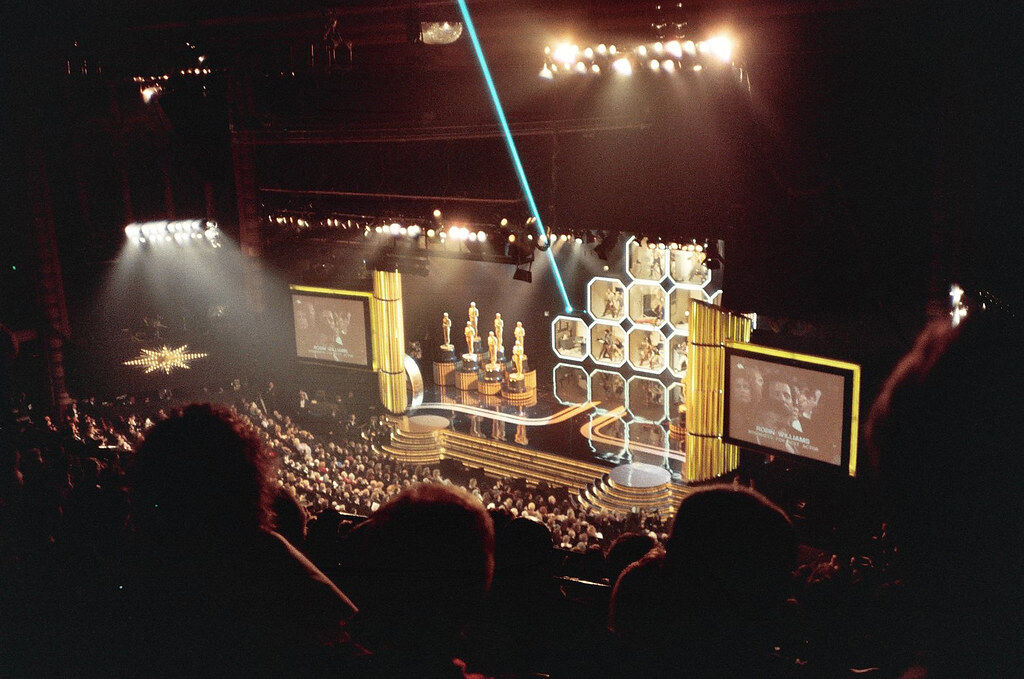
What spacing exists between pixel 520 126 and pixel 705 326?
339cm

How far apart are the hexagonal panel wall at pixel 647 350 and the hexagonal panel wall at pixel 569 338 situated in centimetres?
80

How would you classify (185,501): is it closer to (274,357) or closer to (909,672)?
(909,672)

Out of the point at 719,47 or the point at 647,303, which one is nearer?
the point at 719,47

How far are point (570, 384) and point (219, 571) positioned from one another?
426 inches

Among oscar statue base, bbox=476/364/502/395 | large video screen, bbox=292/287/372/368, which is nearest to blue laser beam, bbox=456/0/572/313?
oscar statue base, bbox=476/364/502/395

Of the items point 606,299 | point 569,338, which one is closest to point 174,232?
point 569,338

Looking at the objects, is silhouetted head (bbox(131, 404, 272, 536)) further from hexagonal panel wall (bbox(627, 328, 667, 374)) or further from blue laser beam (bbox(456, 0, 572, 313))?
hexagonal panel wall (bbox(627, 328, 667, 374))

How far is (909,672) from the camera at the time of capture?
204cm

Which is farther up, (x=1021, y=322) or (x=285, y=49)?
(x=285, y=49)

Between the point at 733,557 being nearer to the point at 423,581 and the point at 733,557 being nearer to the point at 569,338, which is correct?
the point at 423,581

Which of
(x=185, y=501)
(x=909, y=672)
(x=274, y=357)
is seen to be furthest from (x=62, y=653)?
(x=274, y=357)

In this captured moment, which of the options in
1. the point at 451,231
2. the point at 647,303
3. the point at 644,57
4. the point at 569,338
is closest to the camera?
the point at 644,57

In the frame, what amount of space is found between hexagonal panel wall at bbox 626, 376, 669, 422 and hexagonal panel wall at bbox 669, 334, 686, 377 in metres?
0.33

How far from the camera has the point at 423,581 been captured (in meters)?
2.08
